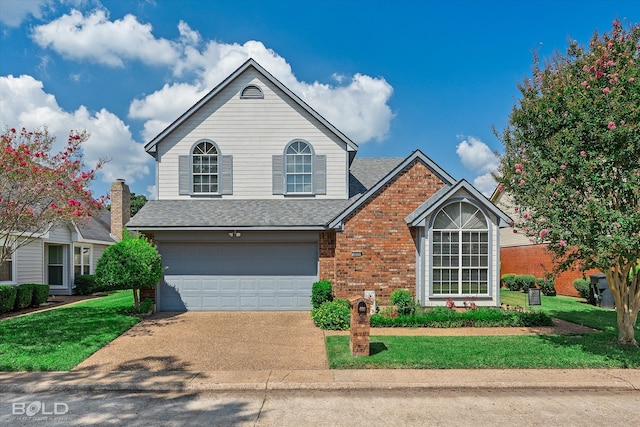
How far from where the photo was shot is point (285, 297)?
1448 cm

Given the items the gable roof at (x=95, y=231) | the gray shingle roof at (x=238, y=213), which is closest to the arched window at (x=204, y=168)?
the gray shingle roof at (x=238, y=213)

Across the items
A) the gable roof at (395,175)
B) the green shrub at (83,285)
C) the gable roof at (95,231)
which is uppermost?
the gable roof at (395,175)

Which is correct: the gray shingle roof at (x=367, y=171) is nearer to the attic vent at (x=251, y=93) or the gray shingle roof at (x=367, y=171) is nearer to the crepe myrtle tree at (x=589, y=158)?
the attic vent at (x=251, y=93)

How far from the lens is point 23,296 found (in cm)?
1559

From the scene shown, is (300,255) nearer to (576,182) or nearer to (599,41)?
(576,182)

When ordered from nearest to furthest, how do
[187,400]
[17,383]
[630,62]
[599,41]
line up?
[187,400] → [17,383] → [630,62] → [599,41]

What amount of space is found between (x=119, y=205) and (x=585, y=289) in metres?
25.5

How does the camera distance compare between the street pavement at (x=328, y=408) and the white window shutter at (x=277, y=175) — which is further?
the white window shutter at (x=277, y=175)

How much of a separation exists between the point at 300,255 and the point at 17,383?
8705 mm

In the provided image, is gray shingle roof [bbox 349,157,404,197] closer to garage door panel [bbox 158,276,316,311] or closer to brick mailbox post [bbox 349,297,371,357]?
garage door panel [bbox 158,276,316,311]

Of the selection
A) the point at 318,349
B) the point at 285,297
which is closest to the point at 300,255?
the point at 285,297

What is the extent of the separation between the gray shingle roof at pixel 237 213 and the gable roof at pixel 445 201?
2.83m

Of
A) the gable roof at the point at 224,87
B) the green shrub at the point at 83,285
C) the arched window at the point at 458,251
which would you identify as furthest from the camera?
the green shrub at the point at 83,285

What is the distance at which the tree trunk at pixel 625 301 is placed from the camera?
31.4ft
